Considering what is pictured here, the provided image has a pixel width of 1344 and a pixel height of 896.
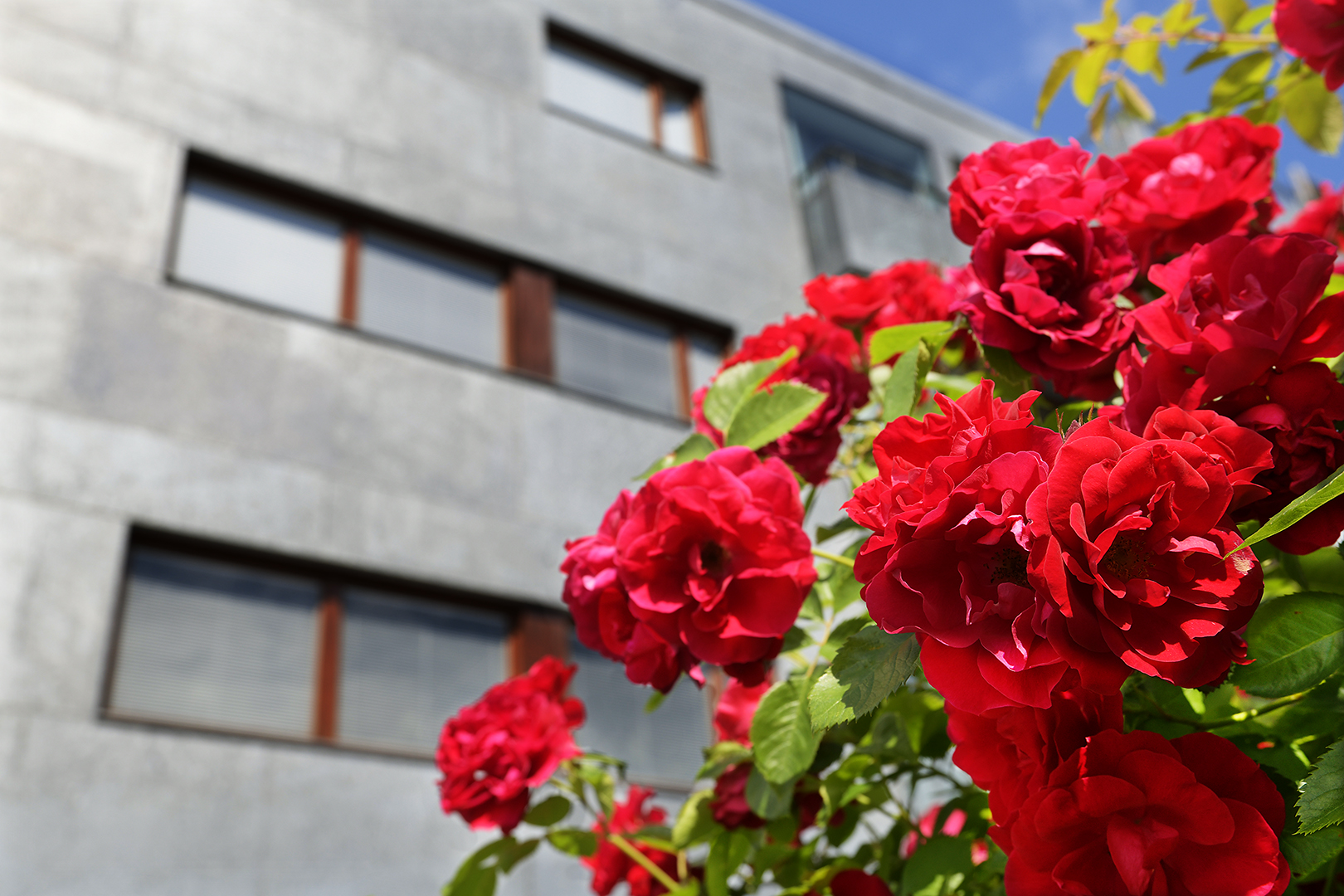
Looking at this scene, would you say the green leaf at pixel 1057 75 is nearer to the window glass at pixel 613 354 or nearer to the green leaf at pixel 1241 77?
the green leaf at pixel 1241 77

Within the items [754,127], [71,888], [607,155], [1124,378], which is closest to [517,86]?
[607,155]

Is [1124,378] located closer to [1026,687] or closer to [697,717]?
[1026,687]

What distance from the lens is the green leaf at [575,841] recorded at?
67.9 inches

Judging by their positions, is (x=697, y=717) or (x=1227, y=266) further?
(x=697, y=717)

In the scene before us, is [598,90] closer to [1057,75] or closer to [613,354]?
[613,354]

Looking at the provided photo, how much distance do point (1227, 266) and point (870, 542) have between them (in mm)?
406

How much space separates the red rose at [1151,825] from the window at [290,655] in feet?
13.6

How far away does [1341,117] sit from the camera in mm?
1627

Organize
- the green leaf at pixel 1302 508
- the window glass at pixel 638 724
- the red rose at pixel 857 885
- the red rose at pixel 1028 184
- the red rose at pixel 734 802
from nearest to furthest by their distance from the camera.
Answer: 1. the green leaf at pixel 1302 508
2. the red rose at pixel 1028 184
3. the red rose at pixel 857 885
4. the red rose at pixel 734 802
5. the window glass at pixel 638 724

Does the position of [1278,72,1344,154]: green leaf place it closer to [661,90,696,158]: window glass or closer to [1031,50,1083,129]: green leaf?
[1031,50,1083,129]: green leaf

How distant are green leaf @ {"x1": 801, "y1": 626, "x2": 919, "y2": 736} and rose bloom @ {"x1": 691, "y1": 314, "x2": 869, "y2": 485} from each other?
0.45 meters

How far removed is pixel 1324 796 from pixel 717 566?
51cm

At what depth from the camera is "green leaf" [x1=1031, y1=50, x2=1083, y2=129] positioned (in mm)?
1874

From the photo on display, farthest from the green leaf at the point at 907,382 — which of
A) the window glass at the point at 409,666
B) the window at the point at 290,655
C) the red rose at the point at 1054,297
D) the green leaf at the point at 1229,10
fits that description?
the window glass at the point at 409,666
